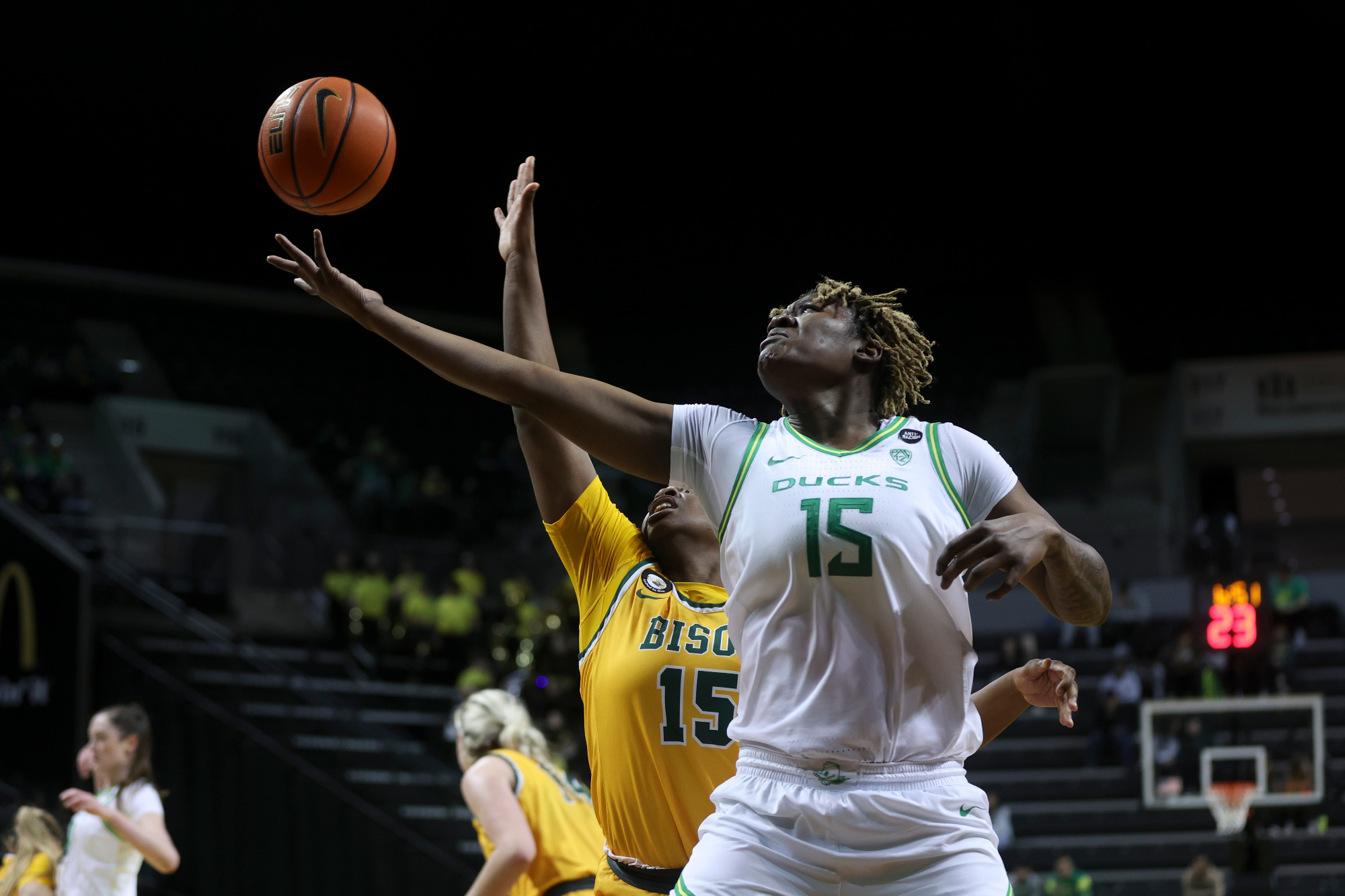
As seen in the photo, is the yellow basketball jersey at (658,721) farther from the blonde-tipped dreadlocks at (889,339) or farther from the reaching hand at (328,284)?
the reaching hand at (328,284)

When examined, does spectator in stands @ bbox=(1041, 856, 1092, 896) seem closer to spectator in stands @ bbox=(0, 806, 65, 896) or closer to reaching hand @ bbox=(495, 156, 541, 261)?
spectator in stands @ bbox=(0, 806, 65, 896)

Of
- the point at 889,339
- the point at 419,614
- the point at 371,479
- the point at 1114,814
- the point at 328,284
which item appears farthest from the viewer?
the point at 371,479

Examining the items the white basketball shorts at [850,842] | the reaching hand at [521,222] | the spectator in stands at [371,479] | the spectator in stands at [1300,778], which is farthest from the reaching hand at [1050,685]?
the spectator in stands at [371,479]

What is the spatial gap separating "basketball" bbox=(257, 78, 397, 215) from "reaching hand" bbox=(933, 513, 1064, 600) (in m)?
1.98

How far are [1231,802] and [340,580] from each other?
9142mm

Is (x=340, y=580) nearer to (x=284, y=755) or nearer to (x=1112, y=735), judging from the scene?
(x=284, y=755)

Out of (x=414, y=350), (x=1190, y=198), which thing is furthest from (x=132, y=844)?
(x=1190, y=198)

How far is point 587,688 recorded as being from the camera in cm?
380

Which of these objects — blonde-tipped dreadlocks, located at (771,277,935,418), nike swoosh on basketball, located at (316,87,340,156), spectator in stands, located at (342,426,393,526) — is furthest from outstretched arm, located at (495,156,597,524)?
spectator in stands, located at (342,426,393,526)

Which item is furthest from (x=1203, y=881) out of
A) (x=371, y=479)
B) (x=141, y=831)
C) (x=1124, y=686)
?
(x=371, y=479)

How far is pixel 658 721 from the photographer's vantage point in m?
3.61

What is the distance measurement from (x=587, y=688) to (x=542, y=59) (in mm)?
15299

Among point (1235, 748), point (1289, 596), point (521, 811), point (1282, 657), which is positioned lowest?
point (1235, 748)

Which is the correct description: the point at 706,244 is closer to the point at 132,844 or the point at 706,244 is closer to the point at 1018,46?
the point at 1018,46
